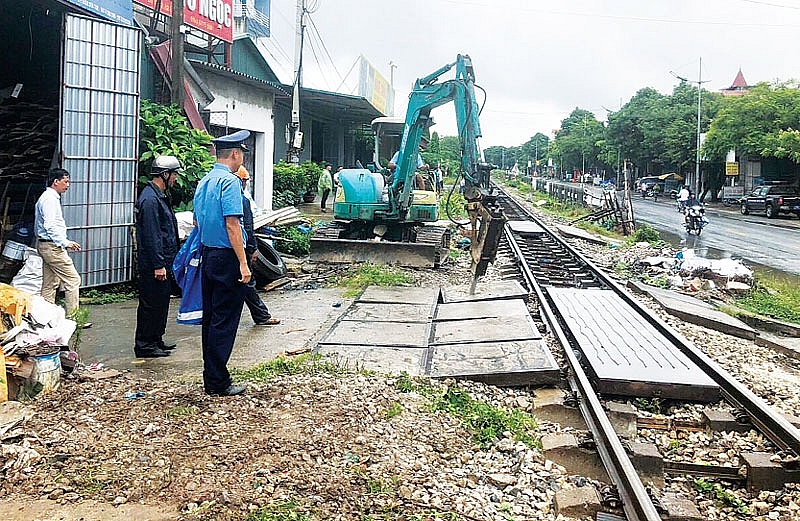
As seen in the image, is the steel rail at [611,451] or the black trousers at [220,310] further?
the black trousers at [220,310]

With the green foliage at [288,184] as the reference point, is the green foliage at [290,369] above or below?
below

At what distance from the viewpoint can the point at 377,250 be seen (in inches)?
549

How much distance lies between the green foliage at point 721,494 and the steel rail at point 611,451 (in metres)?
0.51

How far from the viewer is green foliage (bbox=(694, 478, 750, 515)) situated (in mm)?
4491

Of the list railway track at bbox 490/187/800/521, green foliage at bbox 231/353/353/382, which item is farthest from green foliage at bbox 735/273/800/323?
green foliage at bbox 231/353/353/382

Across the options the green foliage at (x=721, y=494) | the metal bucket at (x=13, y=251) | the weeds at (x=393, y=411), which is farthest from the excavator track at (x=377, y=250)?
the green foliage at (x=721, y=494)

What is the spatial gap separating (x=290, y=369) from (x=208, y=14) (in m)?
13.7

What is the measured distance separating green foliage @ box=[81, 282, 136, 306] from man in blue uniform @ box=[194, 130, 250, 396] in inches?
175

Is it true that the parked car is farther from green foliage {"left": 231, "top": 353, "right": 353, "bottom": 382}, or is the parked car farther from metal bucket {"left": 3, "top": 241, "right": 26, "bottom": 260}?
metal bucket {"left": 3, "top": 241, "right": 26, "bottom": 260}

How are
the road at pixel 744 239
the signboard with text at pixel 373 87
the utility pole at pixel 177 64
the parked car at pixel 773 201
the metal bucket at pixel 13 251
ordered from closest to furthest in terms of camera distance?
the metal bucket at pixel 13 251
the utility pole at pixel 177 64
the road at pixel 744 239
the signboard with text at pixel 373 87
the parked car at pixel 773 201

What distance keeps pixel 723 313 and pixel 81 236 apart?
8.78m

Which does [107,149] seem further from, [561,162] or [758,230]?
[561,162]

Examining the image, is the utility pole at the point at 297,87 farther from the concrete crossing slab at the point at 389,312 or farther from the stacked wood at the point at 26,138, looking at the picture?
the concrete crossing slab at the point at 389,312

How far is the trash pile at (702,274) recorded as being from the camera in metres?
12.9
